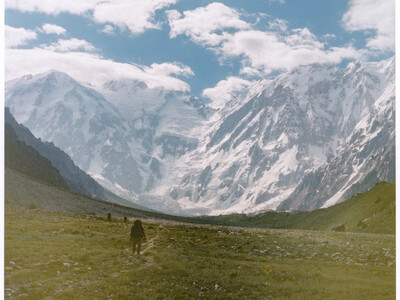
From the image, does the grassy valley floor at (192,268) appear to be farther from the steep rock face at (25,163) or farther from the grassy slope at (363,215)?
the steep rock face at (25,163)

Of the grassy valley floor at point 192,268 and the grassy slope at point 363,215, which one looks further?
the grassy slope at point 363,215

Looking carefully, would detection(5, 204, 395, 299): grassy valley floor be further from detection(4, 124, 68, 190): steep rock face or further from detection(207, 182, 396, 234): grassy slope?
detection(4, 124, 68, 190): steep rock face

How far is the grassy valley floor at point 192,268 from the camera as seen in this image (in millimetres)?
22219

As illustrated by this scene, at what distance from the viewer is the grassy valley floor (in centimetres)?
2222

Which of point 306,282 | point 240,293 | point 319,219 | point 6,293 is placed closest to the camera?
point 6,293

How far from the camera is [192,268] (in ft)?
91.5

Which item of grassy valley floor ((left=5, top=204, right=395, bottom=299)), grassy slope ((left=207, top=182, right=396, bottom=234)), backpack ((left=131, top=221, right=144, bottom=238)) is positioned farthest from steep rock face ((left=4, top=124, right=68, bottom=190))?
backpack ((left=131, top=221, right=144, bottom=238))

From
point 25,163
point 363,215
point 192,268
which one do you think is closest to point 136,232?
point 192,268

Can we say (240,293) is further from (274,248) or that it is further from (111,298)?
(274,248)

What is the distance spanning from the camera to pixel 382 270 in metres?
29.1

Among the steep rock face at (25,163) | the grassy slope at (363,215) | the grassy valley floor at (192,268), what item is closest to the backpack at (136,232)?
the grassy valley floor at (192,268)

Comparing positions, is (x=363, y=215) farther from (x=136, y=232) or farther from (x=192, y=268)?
(x=192, y=268)

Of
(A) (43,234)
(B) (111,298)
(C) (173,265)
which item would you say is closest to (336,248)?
(C) (173,265)

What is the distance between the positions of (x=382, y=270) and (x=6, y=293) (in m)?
24.4
